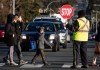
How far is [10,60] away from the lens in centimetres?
1831

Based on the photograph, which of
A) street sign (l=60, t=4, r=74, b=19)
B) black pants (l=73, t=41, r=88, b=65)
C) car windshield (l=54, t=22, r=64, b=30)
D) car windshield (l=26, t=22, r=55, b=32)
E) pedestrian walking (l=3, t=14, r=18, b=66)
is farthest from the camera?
street sign (l=60, t=4, r=74, b=19)

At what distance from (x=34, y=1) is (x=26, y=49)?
163ft

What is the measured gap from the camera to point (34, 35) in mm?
25984

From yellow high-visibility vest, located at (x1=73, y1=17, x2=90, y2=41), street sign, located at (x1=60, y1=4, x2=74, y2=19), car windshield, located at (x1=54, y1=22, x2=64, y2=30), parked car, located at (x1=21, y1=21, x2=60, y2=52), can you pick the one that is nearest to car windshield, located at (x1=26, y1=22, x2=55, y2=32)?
parked car, located at (x1=21, y1=21, x2=60, y2=52)

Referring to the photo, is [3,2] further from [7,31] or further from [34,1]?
[7,31]

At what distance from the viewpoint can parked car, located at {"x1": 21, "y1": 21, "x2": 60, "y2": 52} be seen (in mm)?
26156

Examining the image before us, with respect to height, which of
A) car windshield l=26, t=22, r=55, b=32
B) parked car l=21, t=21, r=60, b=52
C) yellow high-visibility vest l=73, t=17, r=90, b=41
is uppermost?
yellow high-visibility vest l=73, t=17, r=90, b=41

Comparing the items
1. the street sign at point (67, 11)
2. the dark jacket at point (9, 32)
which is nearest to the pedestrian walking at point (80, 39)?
the dark jacket at point (9, 32)

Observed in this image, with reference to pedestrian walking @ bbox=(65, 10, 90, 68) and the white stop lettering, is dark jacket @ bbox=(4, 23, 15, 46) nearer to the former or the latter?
pedestrian walking @ bbox=(65, 10, 90, 68)

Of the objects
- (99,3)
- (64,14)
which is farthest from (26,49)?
(99,3)

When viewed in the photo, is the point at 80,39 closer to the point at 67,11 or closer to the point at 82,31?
the point at 82,31

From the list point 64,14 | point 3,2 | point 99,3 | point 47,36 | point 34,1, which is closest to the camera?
point 47,36

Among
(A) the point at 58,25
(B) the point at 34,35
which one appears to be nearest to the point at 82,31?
(B) the point at 34,35

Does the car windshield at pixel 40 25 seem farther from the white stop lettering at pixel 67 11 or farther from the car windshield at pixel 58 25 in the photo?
the white stop lettering at pixel 67 11
